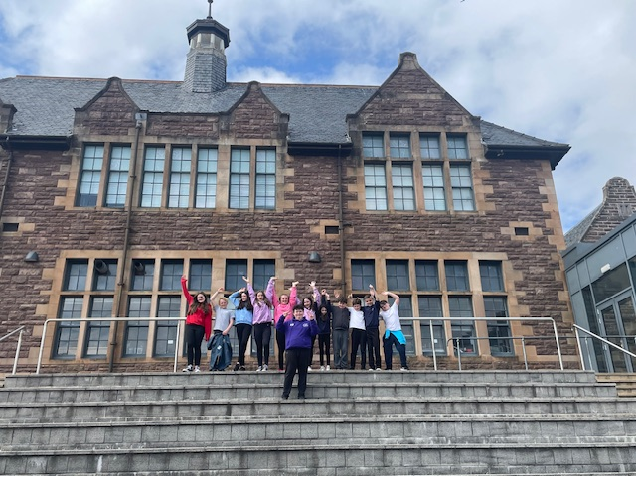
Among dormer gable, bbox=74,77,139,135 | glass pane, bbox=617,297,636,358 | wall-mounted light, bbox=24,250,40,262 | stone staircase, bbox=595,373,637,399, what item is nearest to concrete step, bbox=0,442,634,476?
stone staircase, bbox=595,373,637,399

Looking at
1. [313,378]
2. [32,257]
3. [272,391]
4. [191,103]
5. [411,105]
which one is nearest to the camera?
[272,391]

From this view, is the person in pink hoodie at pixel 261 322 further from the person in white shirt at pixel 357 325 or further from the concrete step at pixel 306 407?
the concrete step at pixel 306 407

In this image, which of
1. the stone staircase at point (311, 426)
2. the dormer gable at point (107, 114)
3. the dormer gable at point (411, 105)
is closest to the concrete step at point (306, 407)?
the stone staircase at point (311, 426)

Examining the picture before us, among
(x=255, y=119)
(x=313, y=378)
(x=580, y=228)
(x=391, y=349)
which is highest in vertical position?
(x=255, y=119)

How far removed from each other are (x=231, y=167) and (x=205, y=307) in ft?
22.2

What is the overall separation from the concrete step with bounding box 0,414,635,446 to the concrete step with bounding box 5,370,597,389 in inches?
59.2

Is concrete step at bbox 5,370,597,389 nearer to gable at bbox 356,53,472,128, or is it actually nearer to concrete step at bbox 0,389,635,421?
concrete step at bbox 0,389,635,421

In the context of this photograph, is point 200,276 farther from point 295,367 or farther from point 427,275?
point 295,367

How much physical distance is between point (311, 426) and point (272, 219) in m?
8.48

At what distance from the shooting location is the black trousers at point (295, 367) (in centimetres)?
979

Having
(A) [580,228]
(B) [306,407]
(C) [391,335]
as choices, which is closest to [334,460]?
(B) [306,407]

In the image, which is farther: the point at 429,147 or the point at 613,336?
the point at 429,147

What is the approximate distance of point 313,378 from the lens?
10844mm

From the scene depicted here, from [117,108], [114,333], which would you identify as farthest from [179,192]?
[114,333]
